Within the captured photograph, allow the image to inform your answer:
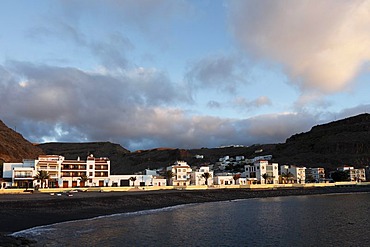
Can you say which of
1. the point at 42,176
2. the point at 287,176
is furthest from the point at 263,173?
the point at 42,176

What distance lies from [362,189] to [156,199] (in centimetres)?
7173

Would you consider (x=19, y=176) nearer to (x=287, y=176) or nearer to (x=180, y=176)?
(x=180, y=176)

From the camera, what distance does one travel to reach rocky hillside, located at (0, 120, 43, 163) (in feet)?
420

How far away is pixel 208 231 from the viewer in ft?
118

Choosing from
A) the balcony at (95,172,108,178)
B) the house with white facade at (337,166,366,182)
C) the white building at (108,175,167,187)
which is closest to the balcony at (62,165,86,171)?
the balcony at (95,172,108,178)

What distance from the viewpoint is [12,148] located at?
450 feet

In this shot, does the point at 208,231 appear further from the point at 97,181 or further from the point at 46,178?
the point at 97,181

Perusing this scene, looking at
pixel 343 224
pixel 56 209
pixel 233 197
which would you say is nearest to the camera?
pixel 343 224

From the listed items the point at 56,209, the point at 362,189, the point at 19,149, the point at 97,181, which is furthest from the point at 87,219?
the point at 19,149

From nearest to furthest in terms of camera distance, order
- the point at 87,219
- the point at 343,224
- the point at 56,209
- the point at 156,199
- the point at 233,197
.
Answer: the point at 343,224 < the point at 87,219 < the point at 56,209 < the point at 156,199 < the point at 233,197

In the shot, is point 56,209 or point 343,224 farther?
point 56,209

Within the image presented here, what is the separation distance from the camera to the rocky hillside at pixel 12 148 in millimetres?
128000

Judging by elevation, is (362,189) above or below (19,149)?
below

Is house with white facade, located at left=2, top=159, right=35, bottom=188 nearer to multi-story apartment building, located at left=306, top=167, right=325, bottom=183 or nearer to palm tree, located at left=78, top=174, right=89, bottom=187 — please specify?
palm tree, located at left=78, top=174, right=89, bottom=187
